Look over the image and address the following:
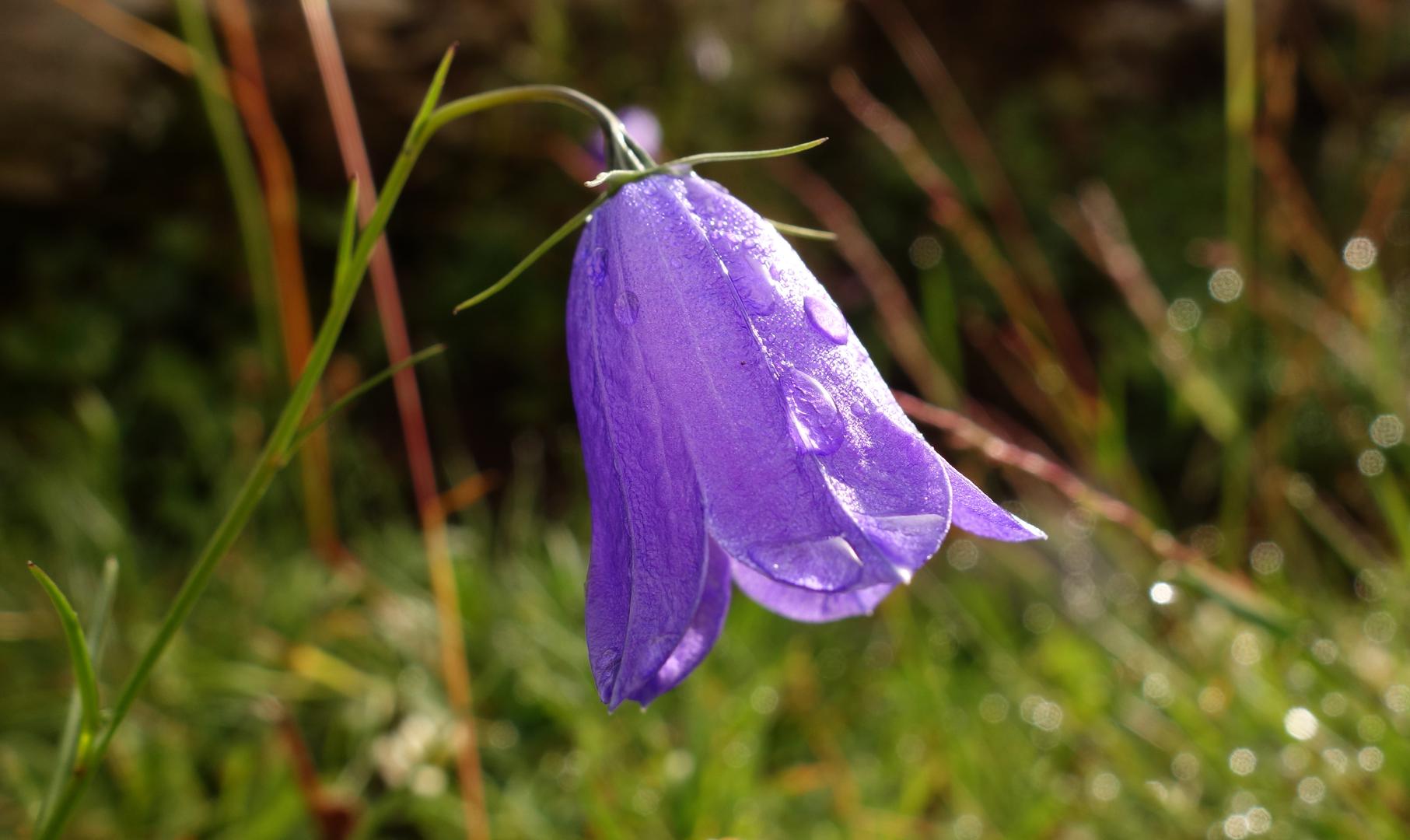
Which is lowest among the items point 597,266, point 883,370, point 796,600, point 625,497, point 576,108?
point 883,370

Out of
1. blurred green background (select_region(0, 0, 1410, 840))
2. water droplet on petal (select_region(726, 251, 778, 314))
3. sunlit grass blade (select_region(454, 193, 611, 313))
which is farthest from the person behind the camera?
blurred green background (select_region(0, 0, 1410, 840))

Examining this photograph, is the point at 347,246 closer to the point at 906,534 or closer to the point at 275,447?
the point at 275,447

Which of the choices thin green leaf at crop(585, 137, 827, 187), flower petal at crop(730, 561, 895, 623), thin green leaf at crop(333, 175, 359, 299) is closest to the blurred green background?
flower petal at crop(730, 561, 895, 623)

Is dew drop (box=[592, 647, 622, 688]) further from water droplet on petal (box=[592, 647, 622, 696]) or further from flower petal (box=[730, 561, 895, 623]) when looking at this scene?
flower petal (box=[730, 561, 895, 623])

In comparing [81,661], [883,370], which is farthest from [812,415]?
[883,370]

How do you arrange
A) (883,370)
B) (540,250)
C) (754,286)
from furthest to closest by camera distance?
(883,370) < (754,286) < (540,250)

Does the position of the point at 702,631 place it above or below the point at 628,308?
below

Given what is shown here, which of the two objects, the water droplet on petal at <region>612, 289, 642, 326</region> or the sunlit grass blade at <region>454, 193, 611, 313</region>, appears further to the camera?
the water droplet on petal at <region>612, 289, 642, 326</region>
